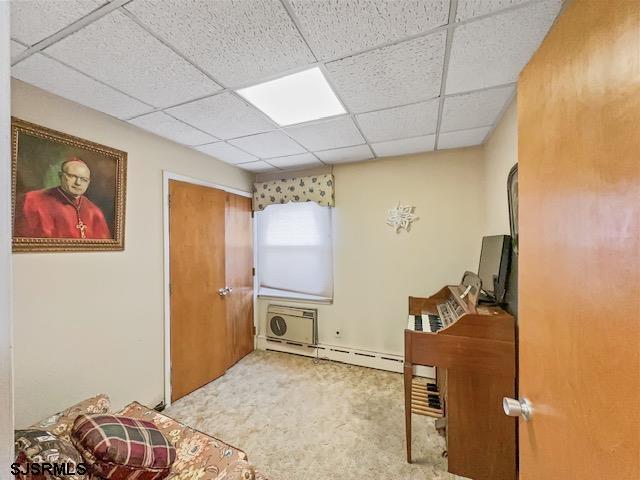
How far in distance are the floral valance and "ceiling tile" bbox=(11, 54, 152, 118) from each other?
166 cm

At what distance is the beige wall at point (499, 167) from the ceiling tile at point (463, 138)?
0.08 meters

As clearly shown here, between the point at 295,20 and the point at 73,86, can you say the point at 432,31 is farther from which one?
the point at 73,86

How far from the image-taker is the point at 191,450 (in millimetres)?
1236

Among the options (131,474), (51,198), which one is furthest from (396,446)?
(51,198)

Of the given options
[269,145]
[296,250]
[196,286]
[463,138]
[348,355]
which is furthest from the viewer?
[296,250]

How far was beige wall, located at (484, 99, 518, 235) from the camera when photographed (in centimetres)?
170

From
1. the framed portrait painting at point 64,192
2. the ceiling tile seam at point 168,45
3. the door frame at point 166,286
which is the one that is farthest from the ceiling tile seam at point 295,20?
the door frame at point 166,286

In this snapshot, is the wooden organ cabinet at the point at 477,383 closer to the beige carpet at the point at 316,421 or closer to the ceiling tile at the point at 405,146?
the beige carpet at the point at 316,421

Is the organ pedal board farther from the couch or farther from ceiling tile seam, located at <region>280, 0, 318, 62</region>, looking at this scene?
ceiling tile seam, located at <region>280, 0, 318, 62</region>

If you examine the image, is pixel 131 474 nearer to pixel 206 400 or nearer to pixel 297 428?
pixel 297 428

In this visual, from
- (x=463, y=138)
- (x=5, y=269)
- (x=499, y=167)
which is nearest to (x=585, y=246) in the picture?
(x=5, y=269)

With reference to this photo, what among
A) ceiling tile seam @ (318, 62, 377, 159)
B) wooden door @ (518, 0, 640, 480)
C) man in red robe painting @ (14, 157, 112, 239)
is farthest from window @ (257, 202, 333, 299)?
wooden door @ (518, 0, 640, 480)

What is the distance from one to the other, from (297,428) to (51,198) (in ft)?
7.46

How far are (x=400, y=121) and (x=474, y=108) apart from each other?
49 centimetres
